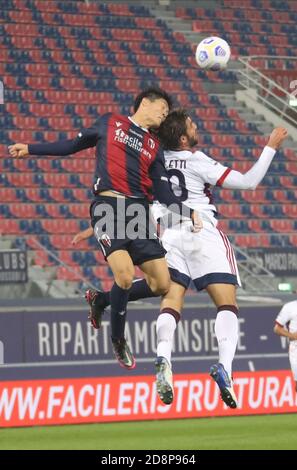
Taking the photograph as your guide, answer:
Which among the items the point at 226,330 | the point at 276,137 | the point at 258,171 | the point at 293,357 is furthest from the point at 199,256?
the point at 293,357

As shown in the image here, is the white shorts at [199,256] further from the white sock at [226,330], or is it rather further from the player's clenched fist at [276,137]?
the player's clenched fist at [276,137]

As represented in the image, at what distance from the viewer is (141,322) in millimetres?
17297

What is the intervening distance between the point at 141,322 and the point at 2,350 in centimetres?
213

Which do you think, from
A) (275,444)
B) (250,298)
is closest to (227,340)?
(275,444)

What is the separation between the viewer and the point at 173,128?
9.12 metres

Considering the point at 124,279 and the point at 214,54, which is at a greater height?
the point at 214,54

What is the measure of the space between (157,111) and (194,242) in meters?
0.98

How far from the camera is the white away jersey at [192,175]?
9.09 meters

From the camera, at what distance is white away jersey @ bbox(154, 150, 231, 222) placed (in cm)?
909

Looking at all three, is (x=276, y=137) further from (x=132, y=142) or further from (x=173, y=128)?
(x=132, y=142)

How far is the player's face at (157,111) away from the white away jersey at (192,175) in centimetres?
30

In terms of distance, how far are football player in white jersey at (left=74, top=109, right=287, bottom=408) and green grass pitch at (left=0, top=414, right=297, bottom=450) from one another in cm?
222

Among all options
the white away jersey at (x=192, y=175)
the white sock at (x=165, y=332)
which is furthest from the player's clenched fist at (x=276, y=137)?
the white sock at (x=165, y=332)

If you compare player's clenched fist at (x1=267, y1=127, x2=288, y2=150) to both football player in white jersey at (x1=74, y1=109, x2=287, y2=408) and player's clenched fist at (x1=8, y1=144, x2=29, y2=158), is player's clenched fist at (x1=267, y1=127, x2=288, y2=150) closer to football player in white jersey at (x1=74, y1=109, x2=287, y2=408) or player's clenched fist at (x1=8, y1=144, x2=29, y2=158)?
football player in white jersey at (x1=74, y1=109, x2=287, y2=408)
